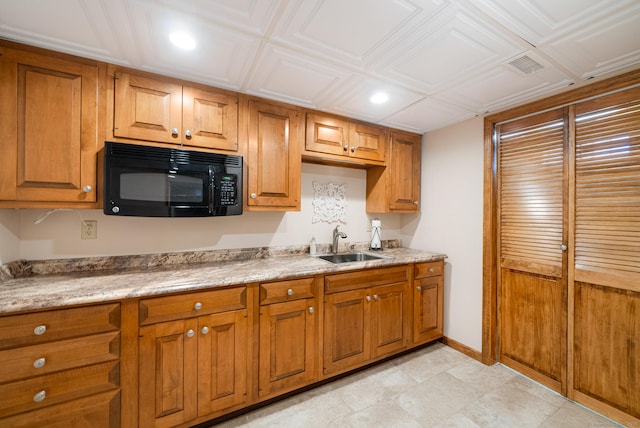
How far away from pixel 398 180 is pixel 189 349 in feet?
7.80

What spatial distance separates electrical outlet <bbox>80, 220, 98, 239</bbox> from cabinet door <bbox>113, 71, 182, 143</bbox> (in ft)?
2.24

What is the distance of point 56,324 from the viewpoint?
129cm

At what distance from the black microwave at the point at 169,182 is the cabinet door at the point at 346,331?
1071mm

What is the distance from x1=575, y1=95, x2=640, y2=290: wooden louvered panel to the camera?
66.5 inches

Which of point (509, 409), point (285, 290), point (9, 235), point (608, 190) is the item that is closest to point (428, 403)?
point (509, 409)

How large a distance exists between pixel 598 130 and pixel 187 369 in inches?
124

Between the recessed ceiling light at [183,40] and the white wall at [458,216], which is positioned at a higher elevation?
the recessed ceiling light at [183,40]

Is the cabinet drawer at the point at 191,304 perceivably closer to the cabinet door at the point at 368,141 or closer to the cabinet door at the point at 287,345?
the cabinet door at the point at 287,345

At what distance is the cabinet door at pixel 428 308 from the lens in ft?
8.29

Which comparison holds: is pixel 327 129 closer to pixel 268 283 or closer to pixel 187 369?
pixel 268 283

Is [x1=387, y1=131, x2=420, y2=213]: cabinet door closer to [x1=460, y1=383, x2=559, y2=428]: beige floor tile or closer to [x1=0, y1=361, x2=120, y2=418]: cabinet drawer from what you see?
[x1=460, y1=383, x2=559, y2=428]: beige floor tile

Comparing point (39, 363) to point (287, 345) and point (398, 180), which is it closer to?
point (287, 345)

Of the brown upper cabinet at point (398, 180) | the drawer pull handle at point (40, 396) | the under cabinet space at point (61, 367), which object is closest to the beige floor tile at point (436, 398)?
the brown upper cabinet at point (398, 180)

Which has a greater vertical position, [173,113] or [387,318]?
[173,113]
